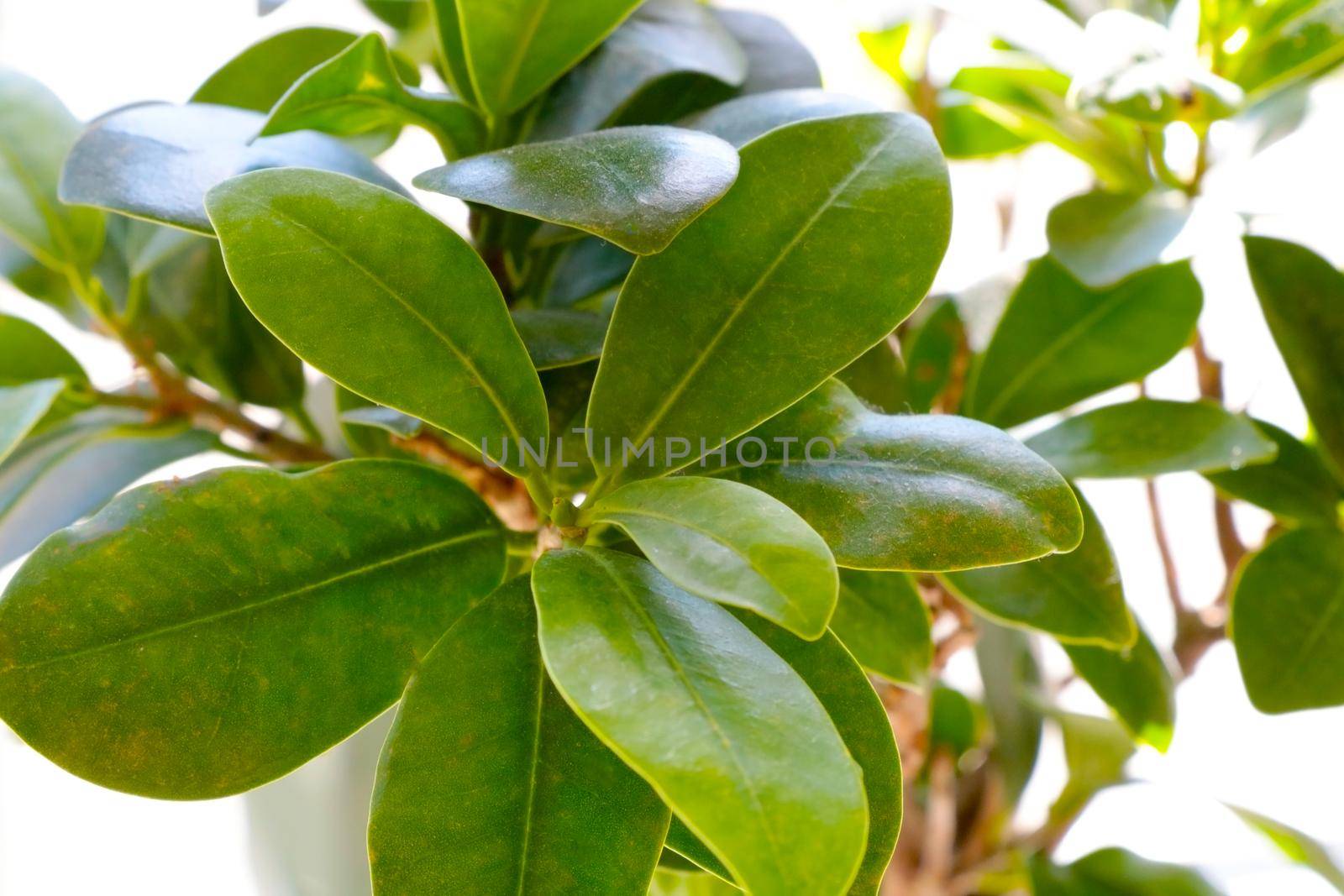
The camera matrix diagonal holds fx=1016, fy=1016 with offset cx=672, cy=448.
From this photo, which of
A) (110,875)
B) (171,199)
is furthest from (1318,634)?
(110,875)

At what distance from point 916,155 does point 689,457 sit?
6.3 inches

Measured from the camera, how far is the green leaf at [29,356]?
0.65 meters

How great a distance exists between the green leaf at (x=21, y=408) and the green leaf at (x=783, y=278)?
0.28 m

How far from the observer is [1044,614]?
55 cm

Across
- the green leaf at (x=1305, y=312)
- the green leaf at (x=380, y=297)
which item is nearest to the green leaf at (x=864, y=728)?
the green leaf at (x=380, y=297)

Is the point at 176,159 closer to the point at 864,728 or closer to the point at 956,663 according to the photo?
the point at 864,728

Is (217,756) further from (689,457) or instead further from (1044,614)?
(1044,614)

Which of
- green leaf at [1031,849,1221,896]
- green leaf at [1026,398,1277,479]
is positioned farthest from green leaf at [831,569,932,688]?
green leaf at [1031,849,1221,896]

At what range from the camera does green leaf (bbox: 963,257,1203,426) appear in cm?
64

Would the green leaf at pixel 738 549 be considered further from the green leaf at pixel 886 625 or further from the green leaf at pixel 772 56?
the green leaf at pixel 772 56

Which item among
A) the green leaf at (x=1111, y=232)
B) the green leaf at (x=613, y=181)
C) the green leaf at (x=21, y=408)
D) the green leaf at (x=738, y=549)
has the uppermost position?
the green leaf at (x=613, y=181)

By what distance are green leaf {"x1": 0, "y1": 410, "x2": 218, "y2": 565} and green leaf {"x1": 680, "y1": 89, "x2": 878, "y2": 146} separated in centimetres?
40

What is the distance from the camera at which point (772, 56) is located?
0.63 meters

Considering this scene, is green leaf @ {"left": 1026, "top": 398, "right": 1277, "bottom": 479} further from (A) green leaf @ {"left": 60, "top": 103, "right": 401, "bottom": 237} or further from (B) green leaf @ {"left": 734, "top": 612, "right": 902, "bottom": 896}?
(A) green leaf @ {"left": 60, "top": 103, "right": 401, "bottom": 237}
